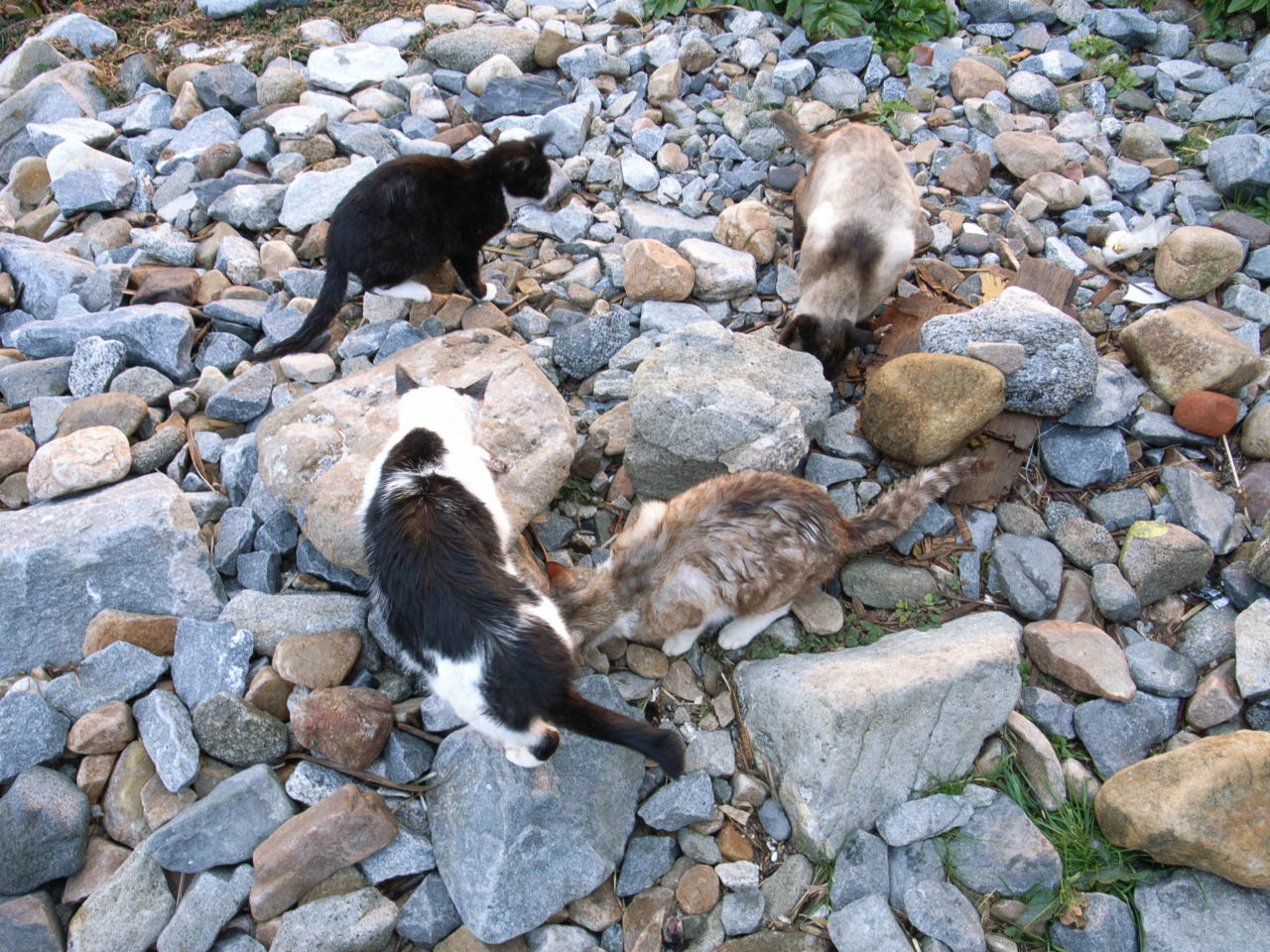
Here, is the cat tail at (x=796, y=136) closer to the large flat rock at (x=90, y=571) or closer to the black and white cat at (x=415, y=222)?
the black and white cat at (x=415, y=222)

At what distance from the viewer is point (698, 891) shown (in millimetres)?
2971

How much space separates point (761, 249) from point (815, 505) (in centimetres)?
260

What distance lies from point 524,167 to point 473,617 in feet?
12.0

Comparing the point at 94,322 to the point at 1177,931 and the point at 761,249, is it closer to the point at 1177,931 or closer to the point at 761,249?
the point at 761,249

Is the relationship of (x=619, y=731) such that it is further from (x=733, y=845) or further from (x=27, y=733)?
(x=27, y=733)

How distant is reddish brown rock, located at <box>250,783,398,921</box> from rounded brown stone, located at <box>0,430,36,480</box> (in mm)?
2743

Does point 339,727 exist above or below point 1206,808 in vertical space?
below

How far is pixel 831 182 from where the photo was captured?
5.45 meters

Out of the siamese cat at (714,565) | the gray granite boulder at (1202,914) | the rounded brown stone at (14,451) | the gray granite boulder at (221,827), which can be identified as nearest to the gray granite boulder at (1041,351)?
the siamese cat at (714,565)

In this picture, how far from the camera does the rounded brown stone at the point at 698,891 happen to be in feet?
9.69

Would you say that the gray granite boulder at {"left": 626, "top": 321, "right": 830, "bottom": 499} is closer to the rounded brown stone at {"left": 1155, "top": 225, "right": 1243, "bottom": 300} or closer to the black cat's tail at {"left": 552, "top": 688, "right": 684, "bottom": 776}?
the black cat's tail at {"left": 552, "top": 688, "right": 684, "bottom": 776}

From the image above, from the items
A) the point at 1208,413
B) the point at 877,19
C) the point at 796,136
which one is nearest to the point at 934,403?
the point at 1208,413

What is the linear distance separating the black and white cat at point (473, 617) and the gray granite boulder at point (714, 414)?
3.11ft

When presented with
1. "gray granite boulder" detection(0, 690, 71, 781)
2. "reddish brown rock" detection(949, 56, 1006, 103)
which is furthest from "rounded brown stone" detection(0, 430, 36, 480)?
"reddish brown rock" detection(949, 56, 1006, 103)
